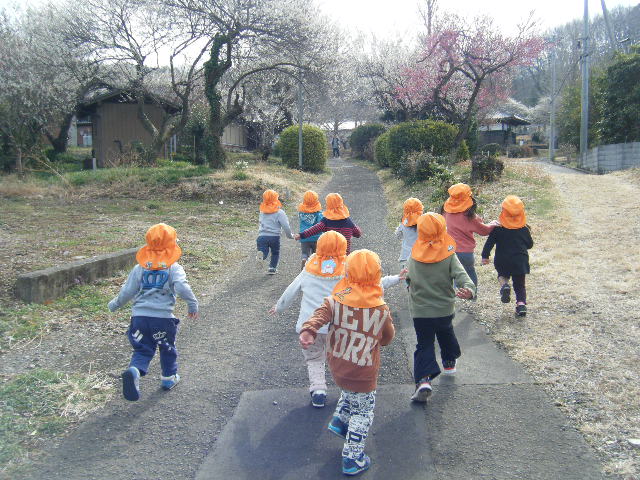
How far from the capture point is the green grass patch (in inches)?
150

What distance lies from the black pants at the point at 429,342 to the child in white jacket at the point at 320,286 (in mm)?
441

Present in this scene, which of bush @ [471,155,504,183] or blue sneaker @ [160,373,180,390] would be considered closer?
blue sneaker @ [160,373,180,390]

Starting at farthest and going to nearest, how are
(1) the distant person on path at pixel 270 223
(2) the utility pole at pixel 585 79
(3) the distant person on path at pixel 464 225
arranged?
1. (2) the utility pole at pixel 585 79
2. (1) the distant person on path at pixel 270 223
3. (3) the distant person on path at pixel 464 225

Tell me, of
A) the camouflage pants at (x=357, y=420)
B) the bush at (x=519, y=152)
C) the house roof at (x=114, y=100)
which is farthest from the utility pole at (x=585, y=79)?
the camouflage pants at (x=357, y=420)

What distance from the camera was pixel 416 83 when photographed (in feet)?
80.1

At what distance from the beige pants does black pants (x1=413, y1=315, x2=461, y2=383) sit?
73 centimetres

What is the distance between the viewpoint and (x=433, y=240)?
4.42 metres

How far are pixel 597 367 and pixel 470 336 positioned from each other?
4.40 ft

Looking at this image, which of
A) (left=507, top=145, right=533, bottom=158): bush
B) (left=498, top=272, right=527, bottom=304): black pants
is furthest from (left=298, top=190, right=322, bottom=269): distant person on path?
(left=507, top=145, right=533, bottom=158): bush

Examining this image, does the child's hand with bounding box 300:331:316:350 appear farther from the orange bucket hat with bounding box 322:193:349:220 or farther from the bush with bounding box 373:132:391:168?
the bush with bounding box 373:132:391:168

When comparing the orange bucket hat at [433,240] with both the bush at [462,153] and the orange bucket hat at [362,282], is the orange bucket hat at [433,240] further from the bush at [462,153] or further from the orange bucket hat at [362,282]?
the bush at [462,153]

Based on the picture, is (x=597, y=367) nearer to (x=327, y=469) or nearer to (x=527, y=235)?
(x=527, y=235)

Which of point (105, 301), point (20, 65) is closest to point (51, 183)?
point (20, 65)

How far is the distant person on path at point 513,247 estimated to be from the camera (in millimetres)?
6160
